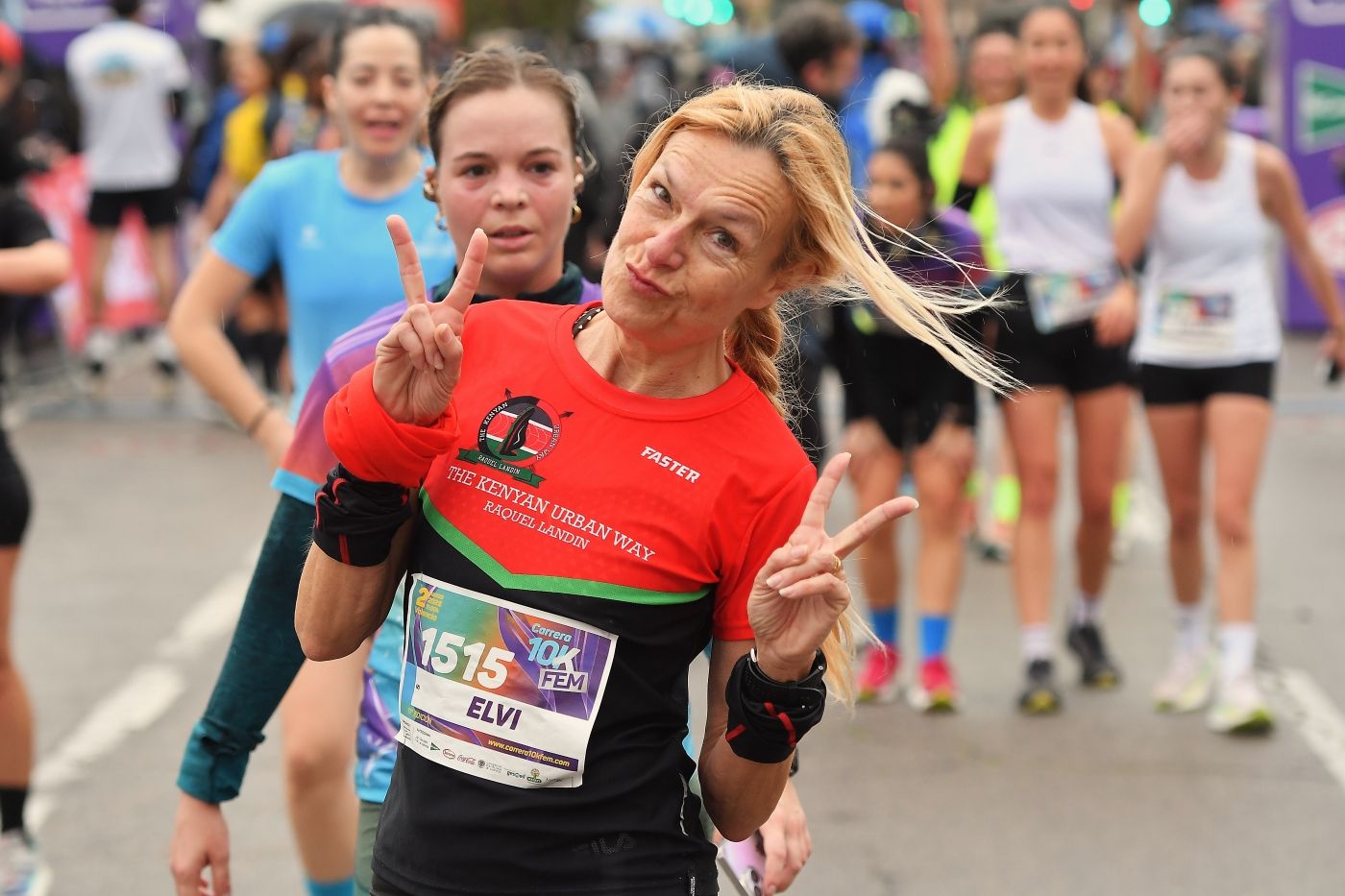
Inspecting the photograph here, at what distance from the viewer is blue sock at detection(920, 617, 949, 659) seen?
6.42 m

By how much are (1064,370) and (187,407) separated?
7.55 m

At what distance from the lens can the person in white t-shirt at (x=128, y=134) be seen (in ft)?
43.4

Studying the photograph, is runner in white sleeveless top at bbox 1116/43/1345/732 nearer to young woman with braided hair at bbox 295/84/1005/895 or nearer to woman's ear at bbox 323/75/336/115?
woman's ear at bbox 323/75/336/115

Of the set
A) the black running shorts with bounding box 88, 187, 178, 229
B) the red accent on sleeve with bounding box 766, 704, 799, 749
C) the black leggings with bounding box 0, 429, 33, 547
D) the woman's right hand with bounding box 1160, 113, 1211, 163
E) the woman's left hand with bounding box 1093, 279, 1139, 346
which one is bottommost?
the black running shorts with bounding box 88, 187, 178, 229

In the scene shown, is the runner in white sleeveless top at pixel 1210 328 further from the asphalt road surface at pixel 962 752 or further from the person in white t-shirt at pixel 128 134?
the person in white t-shirt at pixel 128 134

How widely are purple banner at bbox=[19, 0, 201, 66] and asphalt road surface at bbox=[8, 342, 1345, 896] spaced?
8.14 m

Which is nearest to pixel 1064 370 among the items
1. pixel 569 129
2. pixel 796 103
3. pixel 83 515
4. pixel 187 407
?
pixel 569 129

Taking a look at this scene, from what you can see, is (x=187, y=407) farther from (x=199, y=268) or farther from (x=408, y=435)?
(x=408, y=435)

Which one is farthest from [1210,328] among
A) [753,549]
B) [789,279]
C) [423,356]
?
[423,356]

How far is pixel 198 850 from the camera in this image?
293cm

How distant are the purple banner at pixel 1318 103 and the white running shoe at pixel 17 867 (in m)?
10.8

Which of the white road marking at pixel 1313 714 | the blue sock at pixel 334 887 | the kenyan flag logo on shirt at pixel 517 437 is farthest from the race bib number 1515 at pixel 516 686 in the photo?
the white road marking at pixel 1313 714

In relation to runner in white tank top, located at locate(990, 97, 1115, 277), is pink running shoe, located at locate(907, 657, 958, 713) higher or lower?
lower

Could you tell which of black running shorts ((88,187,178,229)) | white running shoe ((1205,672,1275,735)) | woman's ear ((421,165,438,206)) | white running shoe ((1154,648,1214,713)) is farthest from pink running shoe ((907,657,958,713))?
black running shorts ((88,187,178,229))
